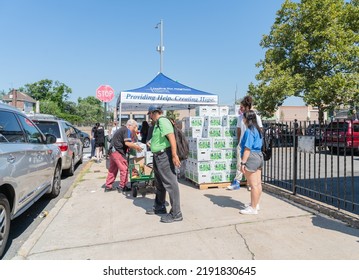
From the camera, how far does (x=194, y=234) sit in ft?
13.0

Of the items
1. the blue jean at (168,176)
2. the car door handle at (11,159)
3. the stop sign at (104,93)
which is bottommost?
the blue jean at (168,176)

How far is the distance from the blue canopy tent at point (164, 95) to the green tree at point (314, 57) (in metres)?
6.90

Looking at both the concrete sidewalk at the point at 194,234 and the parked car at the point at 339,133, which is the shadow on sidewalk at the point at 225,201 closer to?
the concrete sidewalk at the point at 194,234

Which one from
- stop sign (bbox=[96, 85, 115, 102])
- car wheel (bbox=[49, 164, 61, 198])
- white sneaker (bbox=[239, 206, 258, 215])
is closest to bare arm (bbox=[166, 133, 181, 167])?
white sneaker (bbox=[239, 206, 258, 215])

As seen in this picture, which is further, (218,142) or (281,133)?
(218,142)

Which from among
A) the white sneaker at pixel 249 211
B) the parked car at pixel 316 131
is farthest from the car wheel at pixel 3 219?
the parked car at pixel 316 131

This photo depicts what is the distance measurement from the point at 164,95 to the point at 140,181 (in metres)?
5.43

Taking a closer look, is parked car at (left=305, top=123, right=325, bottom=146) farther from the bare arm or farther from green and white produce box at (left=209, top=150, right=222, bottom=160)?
the bare arm

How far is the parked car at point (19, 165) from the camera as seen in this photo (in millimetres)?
3479

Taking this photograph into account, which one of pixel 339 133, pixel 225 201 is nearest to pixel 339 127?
pixel 339 133

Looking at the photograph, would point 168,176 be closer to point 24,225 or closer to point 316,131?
point 24,225

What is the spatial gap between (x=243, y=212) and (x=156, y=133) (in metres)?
1.89

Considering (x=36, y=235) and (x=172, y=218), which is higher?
(x=172, y=218)
